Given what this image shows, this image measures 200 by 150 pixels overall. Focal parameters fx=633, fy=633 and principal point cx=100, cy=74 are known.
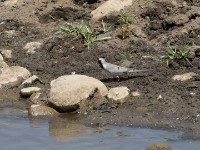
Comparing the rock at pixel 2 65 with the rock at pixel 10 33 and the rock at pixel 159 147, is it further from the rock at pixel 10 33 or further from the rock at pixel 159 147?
the rock at pixel 159 147

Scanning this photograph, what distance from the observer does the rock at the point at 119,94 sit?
355 inches

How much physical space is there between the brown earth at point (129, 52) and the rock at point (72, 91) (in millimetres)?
170

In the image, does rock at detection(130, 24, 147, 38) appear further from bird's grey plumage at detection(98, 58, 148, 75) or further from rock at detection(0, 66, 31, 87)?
rock at detection(0, 66, 31, 87)

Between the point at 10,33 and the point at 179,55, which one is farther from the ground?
the point at 10,33

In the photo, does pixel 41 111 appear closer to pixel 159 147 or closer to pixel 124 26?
pixel 159 147

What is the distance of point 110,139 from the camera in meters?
7.86

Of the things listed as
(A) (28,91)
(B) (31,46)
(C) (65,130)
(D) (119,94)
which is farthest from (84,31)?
(C) (65,130)

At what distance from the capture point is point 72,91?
886 cm

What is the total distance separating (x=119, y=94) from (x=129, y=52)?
159 centimetres

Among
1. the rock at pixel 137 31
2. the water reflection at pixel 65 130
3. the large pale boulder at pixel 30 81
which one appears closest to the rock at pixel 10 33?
the large pale boulder at pixel 30 81

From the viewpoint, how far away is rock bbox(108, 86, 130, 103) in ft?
29.6

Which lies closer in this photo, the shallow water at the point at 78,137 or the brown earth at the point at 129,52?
the shallow water at the point at 78,137

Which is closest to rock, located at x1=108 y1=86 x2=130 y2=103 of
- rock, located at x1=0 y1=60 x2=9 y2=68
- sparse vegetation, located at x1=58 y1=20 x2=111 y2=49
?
sparse vegetation, located at x1=58 y1=20 x2=111 y2=49

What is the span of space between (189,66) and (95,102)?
5.44 feet
